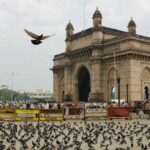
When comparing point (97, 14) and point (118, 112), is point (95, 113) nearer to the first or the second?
point (118, 112)

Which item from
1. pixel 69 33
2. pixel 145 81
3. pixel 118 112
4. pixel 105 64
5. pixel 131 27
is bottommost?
pixel 118 112

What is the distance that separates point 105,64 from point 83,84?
850 cm

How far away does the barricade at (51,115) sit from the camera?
29.4 meters

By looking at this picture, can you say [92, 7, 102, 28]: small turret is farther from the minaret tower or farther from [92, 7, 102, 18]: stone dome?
the minaret tower

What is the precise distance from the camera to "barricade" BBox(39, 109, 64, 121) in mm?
29395

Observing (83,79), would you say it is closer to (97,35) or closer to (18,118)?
(97,35)

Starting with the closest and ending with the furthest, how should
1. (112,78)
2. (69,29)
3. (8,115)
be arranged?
(8,115), (112,78), (69,29)

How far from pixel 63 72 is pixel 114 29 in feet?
44.5

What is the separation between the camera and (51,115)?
29.9 m

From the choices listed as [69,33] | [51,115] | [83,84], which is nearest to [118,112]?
[51,115]

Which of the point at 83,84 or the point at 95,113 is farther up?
the point at 83,84

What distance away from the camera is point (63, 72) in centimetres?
7106

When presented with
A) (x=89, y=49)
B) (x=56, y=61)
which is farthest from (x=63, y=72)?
(x=89, y=49)

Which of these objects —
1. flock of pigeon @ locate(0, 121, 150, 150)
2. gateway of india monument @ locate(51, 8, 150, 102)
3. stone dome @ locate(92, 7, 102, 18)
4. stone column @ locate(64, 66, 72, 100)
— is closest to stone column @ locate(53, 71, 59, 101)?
gateway of india monument @ locate(51, 8, 150, 102)
